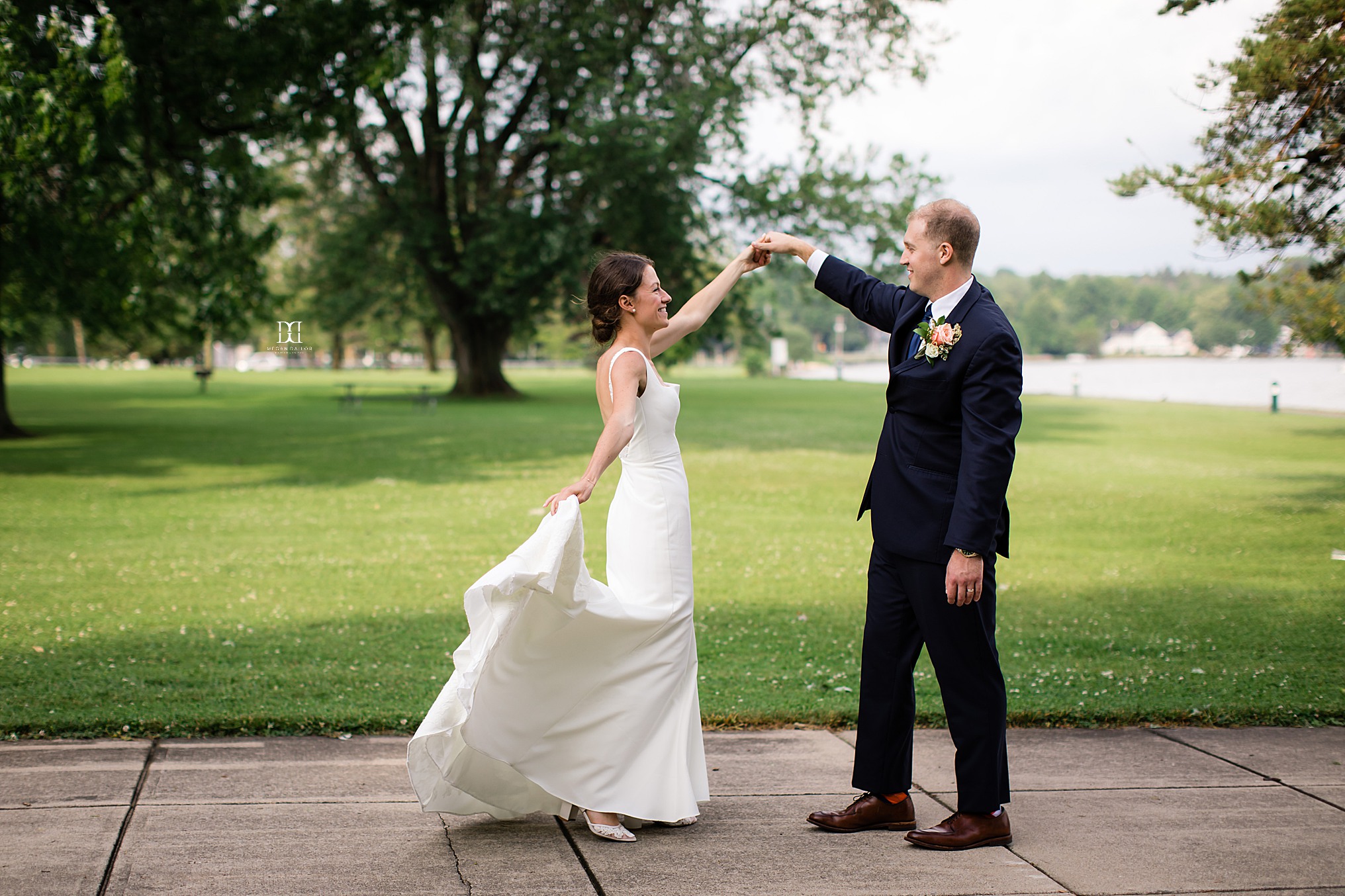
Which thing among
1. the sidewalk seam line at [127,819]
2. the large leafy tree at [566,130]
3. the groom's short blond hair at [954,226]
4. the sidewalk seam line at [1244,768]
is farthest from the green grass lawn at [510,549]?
the large leafy tree at [566,130]

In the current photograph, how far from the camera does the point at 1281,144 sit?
9102mm

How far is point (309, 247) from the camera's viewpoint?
5341 cm

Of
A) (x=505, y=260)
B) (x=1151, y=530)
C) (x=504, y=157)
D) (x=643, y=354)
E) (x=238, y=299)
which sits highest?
(x=504, y=157)

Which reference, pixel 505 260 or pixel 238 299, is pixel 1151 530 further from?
pixel 505 260

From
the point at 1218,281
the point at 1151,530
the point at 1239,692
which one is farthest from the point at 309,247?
the point at 1218,281

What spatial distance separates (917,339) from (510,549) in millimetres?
8059

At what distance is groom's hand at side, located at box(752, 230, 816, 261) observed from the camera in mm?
4742

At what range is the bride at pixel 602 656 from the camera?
13.5 ft

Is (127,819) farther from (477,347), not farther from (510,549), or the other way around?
(477,347)

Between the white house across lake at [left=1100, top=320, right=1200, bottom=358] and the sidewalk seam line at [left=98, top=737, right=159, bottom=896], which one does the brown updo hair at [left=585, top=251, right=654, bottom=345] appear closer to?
the sidewalk seam line at [left=98, top=737, right=159, bottom=896]

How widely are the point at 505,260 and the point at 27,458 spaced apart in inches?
863

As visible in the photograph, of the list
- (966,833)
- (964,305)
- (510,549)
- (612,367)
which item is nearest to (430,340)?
(510,549)

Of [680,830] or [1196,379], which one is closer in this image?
[680,830]

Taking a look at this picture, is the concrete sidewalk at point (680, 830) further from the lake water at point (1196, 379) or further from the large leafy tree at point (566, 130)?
the lake water at point (1196, 379)
